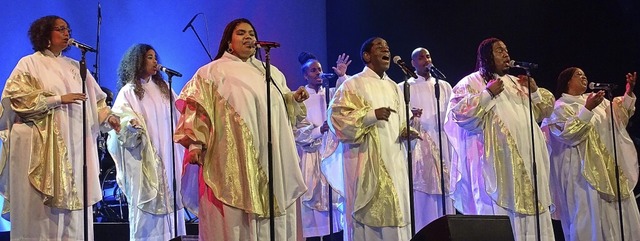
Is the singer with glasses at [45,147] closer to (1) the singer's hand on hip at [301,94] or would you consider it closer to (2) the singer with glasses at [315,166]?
(1) the singer's hand on hip at [301,94]

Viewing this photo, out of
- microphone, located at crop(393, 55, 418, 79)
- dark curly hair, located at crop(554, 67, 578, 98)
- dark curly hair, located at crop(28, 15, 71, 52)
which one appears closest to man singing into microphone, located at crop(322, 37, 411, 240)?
microphone, located at crop(393, 55, 418, 79)

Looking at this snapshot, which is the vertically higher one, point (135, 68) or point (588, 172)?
point (135, 68)

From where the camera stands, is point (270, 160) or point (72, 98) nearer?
point (270, 160)

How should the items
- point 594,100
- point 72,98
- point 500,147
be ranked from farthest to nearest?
point 594,100
point 500,147
point 72,98

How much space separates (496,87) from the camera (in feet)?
22.1

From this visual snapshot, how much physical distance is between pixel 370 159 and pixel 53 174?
2.46m

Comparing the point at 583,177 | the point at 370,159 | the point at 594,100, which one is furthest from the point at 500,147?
the point at 583,177

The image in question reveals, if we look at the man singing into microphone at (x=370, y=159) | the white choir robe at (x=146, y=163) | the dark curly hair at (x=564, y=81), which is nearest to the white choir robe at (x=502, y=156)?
the man singing into microphone at (x=370, y=159)

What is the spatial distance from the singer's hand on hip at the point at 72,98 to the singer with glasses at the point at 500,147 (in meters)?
3.09

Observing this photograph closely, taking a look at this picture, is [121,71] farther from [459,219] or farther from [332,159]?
[459,219]

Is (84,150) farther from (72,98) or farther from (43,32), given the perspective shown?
(43,32)

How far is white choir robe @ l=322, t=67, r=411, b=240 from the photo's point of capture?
21.3 feet

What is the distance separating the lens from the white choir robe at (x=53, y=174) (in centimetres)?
581

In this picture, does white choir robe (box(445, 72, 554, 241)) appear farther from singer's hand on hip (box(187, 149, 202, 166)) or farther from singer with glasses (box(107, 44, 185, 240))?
singer's hand on hip (box(187, 149, 202, 166))
